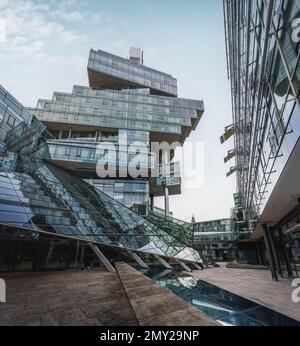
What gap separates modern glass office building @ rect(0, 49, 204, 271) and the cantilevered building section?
25 centimetres

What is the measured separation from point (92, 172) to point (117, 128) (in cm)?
1437

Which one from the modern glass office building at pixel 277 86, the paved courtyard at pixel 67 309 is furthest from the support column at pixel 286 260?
the paved courtyard at pixel 67 309

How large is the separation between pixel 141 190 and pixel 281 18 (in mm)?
36907

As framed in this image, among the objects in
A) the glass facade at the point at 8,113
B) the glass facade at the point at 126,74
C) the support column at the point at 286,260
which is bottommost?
the support column at the point at 286,260

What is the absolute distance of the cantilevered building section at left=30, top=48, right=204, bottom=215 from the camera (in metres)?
39.2

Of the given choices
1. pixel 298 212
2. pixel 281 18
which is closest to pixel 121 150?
pixel 298 212

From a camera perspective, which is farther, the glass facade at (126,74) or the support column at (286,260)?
the glass facade at (126,74)

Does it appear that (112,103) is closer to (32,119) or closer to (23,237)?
(32,119)

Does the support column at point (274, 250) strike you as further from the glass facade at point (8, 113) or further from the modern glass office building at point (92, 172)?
the glass facade at point (8, 113)

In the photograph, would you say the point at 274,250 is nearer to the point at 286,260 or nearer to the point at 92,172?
the point at 286,260

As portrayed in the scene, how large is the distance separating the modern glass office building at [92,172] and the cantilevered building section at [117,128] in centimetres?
25

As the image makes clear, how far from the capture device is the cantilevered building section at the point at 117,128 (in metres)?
39.2

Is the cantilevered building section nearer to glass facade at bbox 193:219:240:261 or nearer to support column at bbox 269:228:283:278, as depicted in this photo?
glass facade at bbox 193:219:240:261

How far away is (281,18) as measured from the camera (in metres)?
4.15
